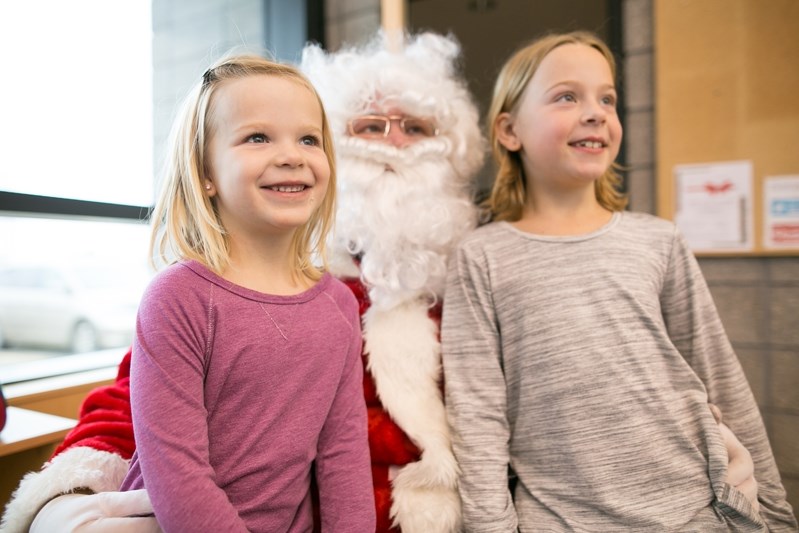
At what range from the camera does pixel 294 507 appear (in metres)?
1.02

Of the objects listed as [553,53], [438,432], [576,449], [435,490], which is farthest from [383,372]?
[553,53]

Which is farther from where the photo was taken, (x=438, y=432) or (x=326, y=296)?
(x=438, y=432)

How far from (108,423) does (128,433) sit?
50 mm

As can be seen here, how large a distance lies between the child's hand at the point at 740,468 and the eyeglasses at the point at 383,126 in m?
1.12

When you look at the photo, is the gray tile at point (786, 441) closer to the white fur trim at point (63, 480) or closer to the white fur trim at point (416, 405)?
the white fur trim at point (416, 405)

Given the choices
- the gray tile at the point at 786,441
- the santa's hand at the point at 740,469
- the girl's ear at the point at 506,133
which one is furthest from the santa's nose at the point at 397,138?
the gray tile at the point at 786,441

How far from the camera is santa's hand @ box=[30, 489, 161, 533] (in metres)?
0.89

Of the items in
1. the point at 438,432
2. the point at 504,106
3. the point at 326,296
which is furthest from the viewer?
the point at 504,106

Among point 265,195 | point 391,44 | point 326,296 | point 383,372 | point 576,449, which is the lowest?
point 576,449

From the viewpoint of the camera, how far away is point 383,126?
59.2 inches

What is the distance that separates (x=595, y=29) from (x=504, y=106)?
72 centimetres

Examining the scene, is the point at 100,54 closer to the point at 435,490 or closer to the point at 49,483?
the point at 49,483

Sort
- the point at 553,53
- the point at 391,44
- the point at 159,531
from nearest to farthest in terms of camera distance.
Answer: the point at 159,531 < the point at 553,53 < the point at 391,44

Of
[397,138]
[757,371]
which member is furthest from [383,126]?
[757,371]
